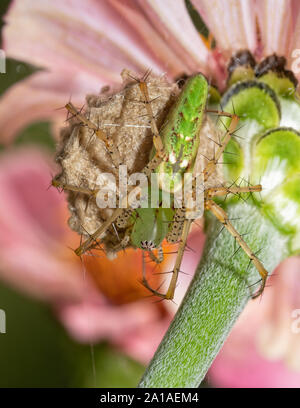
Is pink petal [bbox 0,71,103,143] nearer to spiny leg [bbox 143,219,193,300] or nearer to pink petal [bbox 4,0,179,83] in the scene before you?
pink petal [bbox 4,0,179,83]

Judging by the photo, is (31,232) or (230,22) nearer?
(230,22)

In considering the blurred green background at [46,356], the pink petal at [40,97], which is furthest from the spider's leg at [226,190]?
the blurred green background at [46,356]

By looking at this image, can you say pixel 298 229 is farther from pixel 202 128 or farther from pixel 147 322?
pixel 147 322

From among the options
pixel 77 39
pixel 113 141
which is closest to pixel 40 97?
pixel 77 39

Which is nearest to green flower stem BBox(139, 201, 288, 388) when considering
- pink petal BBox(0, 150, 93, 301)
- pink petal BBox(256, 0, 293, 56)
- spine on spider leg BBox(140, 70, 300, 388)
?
spine on spider leg BBox(140, 70, 300, 388)

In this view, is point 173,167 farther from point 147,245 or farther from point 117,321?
point 117,321
